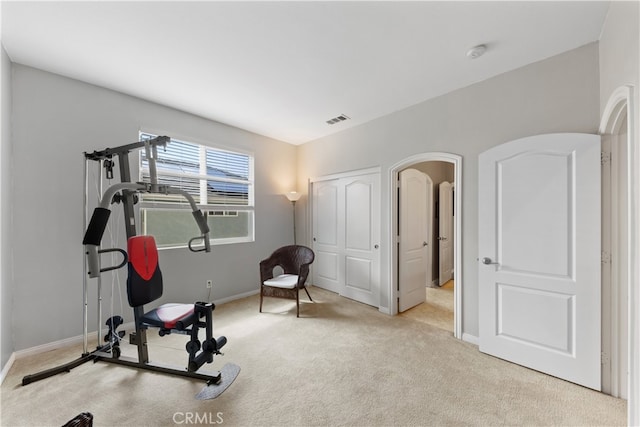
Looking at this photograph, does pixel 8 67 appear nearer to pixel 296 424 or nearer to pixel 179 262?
pixel 179 262

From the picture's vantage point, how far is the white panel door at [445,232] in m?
5.06

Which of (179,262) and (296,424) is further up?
(179,262)

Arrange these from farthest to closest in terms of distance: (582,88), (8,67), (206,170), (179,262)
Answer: (206,170)
(179,262)
(8,67)
(582,88)

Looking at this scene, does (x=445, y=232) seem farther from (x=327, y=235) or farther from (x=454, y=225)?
(x=327, y=235)

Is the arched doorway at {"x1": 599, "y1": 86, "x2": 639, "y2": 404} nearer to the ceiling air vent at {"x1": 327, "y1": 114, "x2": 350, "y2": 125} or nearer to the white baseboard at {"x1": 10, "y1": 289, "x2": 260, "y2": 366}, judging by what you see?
the ceiling air vent at {"x1": 327, "y1": 114, "x2": 350, "y2": 125}

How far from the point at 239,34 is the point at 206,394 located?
9.26 ft

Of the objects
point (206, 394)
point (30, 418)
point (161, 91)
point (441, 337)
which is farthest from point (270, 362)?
point (161, 91)

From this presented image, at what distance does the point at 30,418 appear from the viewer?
1679 millimetres

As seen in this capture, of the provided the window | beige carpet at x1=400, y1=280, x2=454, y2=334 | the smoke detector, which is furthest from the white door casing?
the smoke detector

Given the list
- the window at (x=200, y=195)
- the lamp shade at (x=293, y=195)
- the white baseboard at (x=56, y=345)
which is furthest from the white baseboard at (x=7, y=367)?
the lamp shade at (x=293, y=195)

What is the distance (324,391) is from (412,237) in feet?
8.36

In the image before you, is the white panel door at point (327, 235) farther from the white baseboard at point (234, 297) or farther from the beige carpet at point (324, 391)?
the beige carpet at point (324, 391)

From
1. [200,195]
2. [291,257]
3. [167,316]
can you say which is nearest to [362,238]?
[291,257]

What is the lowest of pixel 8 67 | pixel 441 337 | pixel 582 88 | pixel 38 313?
pixel 441 337
